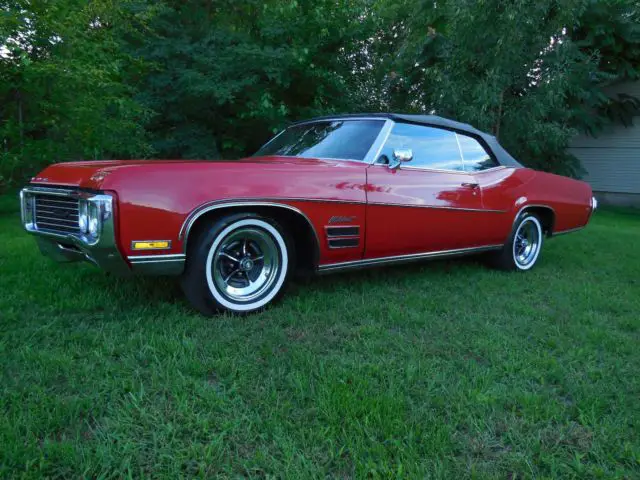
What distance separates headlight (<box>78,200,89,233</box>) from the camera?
2.78m

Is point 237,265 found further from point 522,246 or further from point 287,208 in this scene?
point 522,246

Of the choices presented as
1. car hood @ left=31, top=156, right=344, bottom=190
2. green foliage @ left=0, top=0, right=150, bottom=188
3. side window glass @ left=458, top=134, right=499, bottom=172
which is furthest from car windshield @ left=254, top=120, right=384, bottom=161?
green foliage @ left=0, top=0, right=150, bottom=188

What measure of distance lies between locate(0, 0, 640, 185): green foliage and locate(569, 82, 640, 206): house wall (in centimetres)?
441

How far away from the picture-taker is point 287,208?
10.6ft

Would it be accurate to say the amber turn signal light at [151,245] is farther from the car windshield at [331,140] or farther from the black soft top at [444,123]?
the black soft top at [444,123]

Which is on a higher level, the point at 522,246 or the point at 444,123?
the point at 444,123

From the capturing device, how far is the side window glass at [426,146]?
156 inches

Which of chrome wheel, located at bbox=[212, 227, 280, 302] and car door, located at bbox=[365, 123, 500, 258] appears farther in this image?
car door, located at bbox=[365, 123, 500, 258]

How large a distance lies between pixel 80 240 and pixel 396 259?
2.28m

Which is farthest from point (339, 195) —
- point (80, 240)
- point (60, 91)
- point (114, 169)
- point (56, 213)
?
point (60, 91)

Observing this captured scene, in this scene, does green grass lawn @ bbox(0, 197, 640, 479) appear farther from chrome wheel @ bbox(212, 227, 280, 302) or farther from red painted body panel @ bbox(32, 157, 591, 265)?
red painted body panel @ bbox(32, 157, 591, 265)

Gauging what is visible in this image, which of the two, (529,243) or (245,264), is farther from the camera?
(529,243)

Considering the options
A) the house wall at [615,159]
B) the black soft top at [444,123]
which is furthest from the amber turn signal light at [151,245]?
the house wall at [615,159]

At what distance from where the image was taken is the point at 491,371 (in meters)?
2.42
